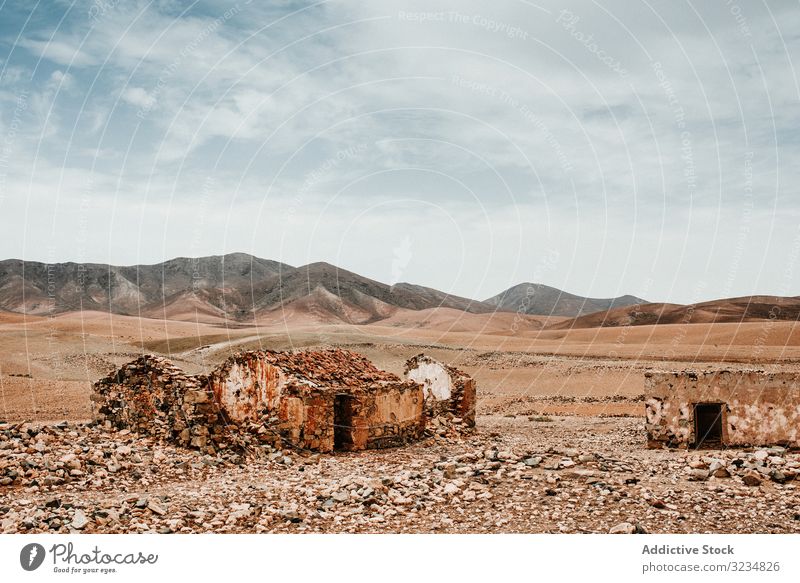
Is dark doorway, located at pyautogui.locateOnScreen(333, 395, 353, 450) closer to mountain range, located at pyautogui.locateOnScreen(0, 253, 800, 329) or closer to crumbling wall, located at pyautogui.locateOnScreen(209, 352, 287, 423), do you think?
crumbling wall, located at pyautogui.locateOnScreen(209, 352, 287, 423)

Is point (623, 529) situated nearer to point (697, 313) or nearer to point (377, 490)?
point (377, 490)

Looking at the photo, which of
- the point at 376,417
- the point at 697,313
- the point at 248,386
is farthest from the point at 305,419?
the point at 697,313

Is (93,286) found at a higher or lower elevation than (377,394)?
higher

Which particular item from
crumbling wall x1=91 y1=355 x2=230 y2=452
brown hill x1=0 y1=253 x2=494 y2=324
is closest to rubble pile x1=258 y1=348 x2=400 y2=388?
crumbling wall x1=91 y1=355 x2=230 y2=452

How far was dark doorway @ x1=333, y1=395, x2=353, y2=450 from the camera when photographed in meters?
14.9

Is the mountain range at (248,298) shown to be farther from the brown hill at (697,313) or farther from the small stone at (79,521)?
the small stone at (79,521)

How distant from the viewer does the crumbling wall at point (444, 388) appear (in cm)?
1998

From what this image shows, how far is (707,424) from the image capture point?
1591 cm

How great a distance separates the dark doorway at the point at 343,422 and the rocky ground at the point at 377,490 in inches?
42.3

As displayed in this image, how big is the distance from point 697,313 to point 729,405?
311 ft

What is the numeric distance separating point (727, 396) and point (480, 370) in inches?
1177

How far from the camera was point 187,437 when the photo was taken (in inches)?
546

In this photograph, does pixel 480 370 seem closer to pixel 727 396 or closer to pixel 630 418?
pixel 630 418
